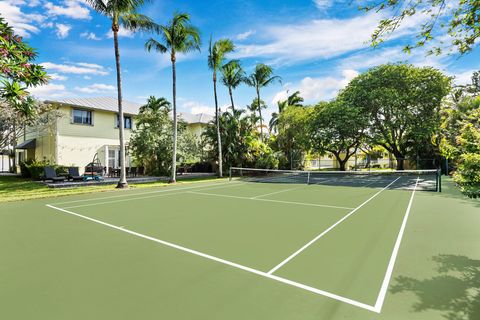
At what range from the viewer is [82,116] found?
23.4 metres

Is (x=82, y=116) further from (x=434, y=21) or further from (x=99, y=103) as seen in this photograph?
(x=434, y=21)

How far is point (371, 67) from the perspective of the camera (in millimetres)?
26625

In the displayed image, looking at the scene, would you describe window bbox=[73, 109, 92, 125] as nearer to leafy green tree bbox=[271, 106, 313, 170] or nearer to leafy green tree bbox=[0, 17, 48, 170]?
leafy green tree bbox=[0, 17, 48, 170]

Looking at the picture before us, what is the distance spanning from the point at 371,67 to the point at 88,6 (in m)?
25.5

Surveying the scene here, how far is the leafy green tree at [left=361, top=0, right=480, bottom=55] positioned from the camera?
369 centimetres

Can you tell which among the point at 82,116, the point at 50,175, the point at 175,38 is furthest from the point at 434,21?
the point at 82,116

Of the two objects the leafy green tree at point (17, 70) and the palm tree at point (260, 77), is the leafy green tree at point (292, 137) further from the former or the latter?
the leafy green tree at point (17, 70)

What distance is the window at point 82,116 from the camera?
22.9m

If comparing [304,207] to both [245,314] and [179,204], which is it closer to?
[179,204]

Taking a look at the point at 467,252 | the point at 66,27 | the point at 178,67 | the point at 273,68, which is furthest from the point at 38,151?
the point at 467,252

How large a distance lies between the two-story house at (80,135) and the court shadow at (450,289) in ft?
73.3

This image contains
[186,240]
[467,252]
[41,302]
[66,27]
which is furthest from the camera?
[66,27]

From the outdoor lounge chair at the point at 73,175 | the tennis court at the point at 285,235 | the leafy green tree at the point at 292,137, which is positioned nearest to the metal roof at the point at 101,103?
the outdoor lounge chair at the point at 73,175

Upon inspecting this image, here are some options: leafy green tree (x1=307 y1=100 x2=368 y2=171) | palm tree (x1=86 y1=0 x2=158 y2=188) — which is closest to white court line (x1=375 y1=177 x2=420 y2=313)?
palm tree (x1=86 y1=0 x2=158 y2=188)
